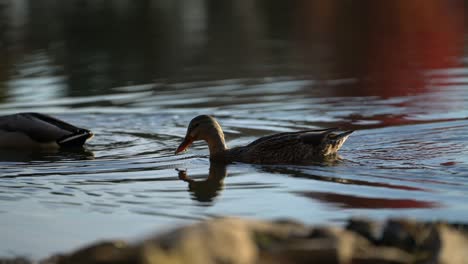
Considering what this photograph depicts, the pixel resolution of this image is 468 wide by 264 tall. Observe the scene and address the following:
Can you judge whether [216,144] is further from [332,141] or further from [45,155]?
[45,155]

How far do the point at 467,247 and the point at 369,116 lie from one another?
26.3 ft

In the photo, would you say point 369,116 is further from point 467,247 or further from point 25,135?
point 467,247

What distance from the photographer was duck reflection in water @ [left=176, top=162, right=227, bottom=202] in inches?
376

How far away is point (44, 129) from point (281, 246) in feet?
→ 24.4

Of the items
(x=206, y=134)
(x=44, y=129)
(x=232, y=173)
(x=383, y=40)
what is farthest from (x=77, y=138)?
(x=383, y=40)

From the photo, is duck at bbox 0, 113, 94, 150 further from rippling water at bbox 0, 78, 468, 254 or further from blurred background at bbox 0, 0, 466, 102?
blurred background at bbox 0, 0, 466, 102

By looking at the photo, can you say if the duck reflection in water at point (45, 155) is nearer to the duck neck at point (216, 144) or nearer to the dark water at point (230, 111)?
the dark water at point (230, 111)

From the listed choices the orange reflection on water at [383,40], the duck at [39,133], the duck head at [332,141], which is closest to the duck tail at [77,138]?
the duck at [39,133]

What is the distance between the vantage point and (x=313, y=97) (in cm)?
1574

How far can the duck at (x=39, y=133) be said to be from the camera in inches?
494

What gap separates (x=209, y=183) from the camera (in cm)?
Answer: 1026

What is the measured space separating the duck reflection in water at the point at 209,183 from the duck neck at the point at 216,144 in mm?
162

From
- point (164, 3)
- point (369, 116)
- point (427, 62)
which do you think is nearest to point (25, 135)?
point (369, 116)

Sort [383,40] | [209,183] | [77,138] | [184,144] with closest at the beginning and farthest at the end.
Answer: [209,183] → [184,144] → [77,138] → [383,40]
